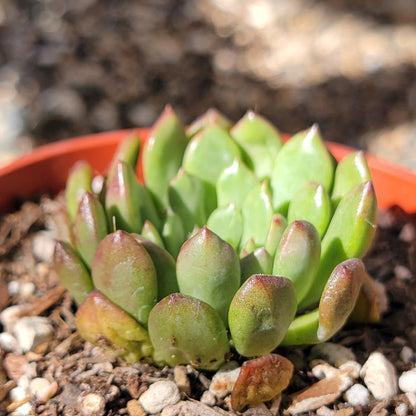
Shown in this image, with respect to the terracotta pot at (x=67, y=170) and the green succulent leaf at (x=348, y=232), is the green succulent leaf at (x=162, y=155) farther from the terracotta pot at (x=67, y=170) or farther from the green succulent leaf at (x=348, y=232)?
A: the green succulent leaf at (x=348, y=232)

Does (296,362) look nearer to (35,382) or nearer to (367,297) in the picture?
(367,297)

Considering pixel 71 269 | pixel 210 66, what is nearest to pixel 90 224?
pixel 71 269

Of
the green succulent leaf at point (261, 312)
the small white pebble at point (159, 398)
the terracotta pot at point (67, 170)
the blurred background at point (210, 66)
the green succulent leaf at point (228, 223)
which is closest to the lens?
the green succulent leaf at point (261, 312)

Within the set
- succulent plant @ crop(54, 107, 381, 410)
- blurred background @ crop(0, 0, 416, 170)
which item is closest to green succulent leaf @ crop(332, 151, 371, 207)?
succulent plant @ crop(54, 107, 381, 410)

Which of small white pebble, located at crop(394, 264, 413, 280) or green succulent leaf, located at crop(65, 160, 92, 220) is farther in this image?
small white pebble, located at crop(394, 264, 413, 280)

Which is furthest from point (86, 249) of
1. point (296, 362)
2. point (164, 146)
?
point (296, 362)

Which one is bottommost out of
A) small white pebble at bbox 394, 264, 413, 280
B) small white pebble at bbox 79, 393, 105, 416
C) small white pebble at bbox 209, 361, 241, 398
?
small white pebble at bbox 394, 264, 413, 280

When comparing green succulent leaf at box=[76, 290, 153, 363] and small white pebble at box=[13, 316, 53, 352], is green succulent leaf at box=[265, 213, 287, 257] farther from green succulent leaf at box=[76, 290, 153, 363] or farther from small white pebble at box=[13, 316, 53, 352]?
small white pebble at box=[13, 316, 53, 352]

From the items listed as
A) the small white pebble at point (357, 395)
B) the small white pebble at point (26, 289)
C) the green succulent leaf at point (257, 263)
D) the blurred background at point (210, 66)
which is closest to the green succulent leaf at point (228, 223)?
the green succulent leaf at point (257, 263)
